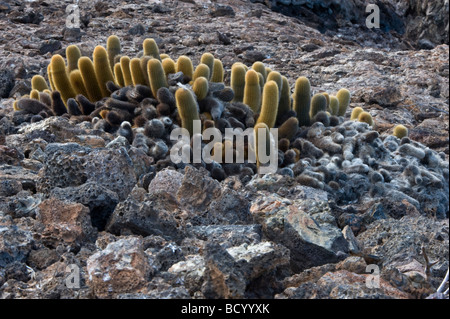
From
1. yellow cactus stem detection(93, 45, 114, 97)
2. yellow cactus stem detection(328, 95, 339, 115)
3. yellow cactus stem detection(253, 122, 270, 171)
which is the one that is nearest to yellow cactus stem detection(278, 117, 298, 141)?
yellow cactus stem detection(253, 122, 270, 171)

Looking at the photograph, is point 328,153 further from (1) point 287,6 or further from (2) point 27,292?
(1) point 287,6

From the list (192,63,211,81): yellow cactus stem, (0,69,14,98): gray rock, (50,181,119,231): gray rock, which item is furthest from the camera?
(0,69,14,98): gray rock

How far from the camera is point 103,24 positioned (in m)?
12.6

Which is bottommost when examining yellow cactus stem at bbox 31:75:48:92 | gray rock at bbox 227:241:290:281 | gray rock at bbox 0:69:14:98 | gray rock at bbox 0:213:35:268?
gray rock at bbox 0:69:14:98

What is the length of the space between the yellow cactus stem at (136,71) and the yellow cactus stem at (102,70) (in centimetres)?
55

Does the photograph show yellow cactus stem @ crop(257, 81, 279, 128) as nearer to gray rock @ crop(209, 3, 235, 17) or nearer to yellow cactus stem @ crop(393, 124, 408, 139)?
yellow cactus stem @ crop(393, 124, 408, 139)

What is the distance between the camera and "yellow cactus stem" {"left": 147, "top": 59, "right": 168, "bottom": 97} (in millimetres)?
6025

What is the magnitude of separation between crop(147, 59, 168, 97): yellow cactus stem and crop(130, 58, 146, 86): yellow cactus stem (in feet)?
0.90

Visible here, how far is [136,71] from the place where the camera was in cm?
641

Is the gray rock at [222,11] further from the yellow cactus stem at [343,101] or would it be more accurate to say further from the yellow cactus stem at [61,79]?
the yellow cactus stem at [61,79]

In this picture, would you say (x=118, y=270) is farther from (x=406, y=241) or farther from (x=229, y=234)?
(x=406, y=241)

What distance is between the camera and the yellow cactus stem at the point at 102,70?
268 inches

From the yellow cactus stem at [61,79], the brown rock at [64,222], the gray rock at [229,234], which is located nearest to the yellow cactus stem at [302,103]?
the yellow cactus stem at [61,79]
